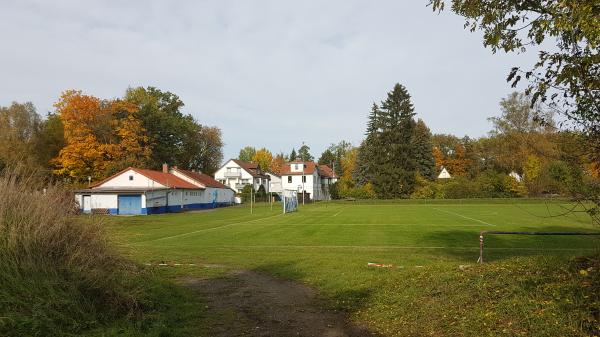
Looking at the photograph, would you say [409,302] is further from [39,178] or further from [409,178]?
[409,178]

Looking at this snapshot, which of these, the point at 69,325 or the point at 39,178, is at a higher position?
the point at 39,178

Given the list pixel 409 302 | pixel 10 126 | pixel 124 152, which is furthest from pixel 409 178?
pixel 409 302

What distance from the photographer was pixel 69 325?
5.80 m

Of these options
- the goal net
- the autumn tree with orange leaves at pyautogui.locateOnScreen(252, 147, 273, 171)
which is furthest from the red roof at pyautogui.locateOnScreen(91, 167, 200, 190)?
the autumn tree with orange leaves at pyautogui.locateOnScreen(252, 147, 273, 171)

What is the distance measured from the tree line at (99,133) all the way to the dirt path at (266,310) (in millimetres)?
44583

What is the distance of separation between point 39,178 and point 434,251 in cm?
1353

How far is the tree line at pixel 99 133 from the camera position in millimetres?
57875

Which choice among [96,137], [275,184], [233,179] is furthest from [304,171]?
[96,137]

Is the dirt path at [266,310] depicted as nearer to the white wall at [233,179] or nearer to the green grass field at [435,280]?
the green grass field at [435,280]

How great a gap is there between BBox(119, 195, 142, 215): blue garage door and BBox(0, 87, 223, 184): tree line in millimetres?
5606

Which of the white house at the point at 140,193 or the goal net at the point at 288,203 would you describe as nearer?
the goal net at the point at 288,203

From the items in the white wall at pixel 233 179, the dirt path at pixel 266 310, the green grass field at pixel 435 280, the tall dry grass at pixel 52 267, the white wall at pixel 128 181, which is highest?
the white wall at pixel 233 179

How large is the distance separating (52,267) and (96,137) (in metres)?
59.9

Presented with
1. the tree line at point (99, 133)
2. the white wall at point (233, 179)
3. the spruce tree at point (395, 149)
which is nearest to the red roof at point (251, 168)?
the white wall at point (233, 179)
